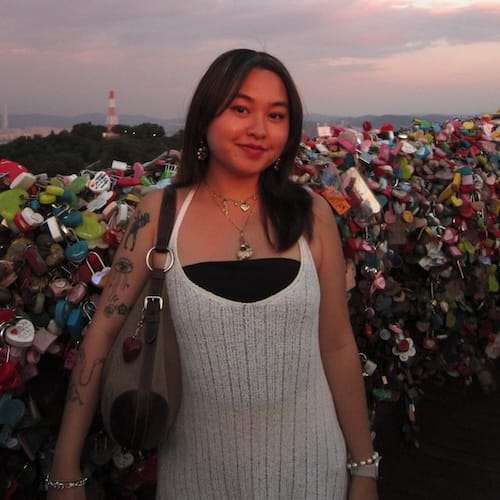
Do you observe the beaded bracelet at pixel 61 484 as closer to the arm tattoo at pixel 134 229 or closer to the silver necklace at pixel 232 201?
the arm tattoo at pixel 134 229

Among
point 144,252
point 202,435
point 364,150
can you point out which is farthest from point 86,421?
point 364,150

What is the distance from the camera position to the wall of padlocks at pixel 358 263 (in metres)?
1.81

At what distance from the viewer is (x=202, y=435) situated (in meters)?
1.56

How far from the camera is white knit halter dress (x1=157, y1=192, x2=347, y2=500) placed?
58.2 inches

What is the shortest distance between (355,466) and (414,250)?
1.60 m

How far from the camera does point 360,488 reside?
168 centimetres

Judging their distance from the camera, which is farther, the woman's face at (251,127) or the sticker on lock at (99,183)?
the sticker on lock at (99,183)

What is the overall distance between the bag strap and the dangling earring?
0.69 feet

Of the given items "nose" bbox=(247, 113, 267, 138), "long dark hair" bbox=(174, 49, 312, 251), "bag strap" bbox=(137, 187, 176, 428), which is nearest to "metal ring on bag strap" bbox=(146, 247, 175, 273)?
"bag strap" bbox=(137, 187, 176, 428)

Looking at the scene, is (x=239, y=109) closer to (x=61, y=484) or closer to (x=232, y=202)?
(x=232, y=202)

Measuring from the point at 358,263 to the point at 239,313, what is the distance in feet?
4.34

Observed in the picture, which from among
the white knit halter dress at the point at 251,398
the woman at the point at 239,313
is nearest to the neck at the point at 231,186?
the woman at the point at 239,313

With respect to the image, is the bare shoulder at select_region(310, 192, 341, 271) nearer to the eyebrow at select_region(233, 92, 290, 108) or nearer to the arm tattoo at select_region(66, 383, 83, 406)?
the eyebrow at select_region(233, 92, 290, 108)

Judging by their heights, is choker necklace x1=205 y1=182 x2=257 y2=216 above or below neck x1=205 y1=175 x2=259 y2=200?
below
